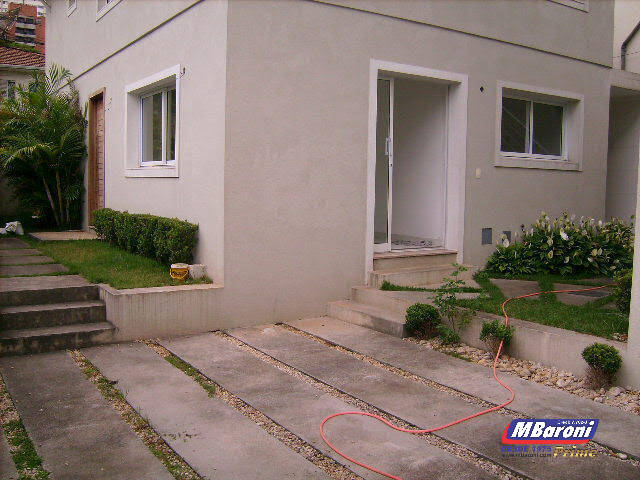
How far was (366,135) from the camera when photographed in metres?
7.73

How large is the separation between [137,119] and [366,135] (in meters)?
4.01

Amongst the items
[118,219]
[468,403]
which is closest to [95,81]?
[118,219]

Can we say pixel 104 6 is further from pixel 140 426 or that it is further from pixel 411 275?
pixel 140 426

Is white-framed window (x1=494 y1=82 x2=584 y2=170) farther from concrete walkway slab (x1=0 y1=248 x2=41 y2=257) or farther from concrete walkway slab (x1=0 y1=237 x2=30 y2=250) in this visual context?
concrete walkway slab (x1=0 y1=237 x2=30 y2=250)

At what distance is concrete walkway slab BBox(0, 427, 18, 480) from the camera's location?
11.2ft

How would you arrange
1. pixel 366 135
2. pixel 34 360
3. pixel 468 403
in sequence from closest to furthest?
1. pixel 468 403
2. pixel 34 360
3. pixel 366 135

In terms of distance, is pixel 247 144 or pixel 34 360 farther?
pixel 247 144

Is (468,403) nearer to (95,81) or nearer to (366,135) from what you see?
(366,135)

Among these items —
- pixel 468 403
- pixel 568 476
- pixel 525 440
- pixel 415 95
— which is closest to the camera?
pixel 568 476

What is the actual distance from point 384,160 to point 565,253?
2.91 meters

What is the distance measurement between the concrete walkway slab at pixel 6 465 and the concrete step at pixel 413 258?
499 cm

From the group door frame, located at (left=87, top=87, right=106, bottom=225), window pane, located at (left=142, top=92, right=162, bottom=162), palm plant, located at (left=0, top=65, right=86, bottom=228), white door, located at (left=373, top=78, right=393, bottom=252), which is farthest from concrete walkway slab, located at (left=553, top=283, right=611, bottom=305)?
palm plant, located at (left=0, top=65, right=86, bottom=228)

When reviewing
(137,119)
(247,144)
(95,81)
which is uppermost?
(95,81)

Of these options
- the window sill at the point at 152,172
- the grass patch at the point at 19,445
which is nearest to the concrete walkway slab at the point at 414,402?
the grass patch at the point at 19,445
